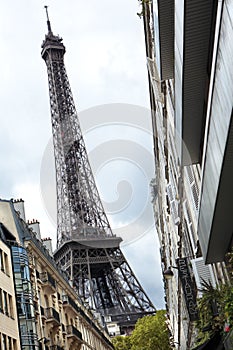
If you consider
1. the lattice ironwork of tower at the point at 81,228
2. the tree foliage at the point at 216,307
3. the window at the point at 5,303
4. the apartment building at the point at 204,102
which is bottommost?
the tree foliage at the point at 216,307

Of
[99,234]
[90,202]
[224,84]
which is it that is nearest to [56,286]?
[224,84]

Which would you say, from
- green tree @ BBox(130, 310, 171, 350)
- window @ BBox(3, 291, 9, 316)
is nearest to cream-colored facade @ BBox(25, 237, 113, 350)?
window @ BBox(3, 291, 9, 316)

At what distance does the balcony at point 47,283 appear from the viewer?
124ft

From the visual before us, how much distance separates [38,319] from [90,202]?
242 ft

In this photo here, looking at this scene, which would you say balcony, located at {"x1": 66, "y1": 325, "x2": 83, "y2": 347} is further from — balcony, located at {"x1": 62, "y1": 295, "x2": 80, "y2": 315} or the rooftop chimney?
the rooftop chimney

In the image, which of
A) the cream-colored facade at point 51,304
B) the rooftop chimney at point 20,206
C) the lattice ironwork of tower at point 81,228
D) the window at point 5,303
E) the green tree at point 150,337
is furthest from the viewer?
the lattice ironwork of tower at point 81,228

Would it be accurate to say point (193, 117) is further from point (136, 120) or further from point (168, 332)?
point (168, 332)

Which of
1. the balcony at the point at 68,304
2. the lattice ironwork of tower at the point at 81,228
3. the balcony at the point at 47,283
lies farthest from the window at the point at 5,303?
the lattice ironwork of tower at the point at 81,228

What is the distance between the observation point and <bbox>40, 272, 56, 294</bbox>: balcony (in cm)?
3778

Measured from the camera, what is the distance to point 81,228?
9975cm

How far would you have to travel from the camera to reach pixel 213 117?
972 centimetres

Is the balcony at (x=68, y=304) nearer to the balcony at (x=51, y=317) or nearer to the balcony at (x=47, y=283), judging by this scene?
the balcony at (x=47, y=283)

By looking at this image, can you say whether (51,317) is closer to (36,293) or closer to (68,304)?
(36,293)

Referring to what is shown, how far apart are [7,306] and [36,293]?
5152mm
